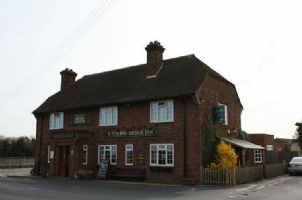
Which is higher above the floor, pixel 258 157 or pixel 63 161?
pixel 258 157

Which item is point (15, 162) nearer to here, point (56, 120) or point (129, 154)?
point (56, 120)

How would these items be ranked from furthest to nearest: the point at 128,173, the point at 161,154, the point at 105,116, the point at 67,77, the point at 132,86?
the point at 67,77, the point at 132,86, the point at 105,116, the point at 128,173, the point at 161,154

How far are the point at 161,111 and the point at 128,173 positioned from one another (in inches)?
191

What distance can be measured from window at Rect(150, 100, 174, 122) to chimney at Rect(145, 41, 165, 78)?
373cm

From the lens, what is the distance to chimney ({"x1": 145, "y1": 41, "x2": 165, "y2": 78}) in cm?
2381

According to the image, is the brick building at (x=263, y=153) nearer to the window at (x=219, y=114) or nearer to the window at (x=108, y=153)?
the window at (x=219, y=114)

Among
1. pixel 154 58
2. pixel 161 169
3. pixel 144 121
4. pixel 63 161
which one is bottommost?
pixel 161 169

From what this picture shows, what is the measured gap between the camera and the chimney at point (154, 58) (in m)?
23.8

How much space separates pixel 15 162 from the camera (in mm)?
41031

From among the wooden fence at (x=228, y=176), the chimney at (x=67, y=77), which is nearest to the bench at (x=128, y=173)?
the wooden fence at (x=228, y=176)

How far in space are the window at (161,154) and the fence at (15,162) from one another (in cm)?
2740

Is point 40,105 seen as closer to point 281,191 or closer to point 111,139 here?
point 111,139

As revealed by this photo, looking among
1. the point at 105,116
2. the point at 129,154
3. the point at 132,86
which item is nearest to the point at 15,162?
the point at 105,116

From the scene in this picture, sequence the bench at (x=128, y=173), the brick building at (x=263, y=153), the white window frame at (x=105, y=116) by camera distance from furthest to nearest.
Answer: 1. the brick building at (x=263, y=153)
2. the white window frame at (x=105, y=116)
3. the bench at (x=128, y=173)
